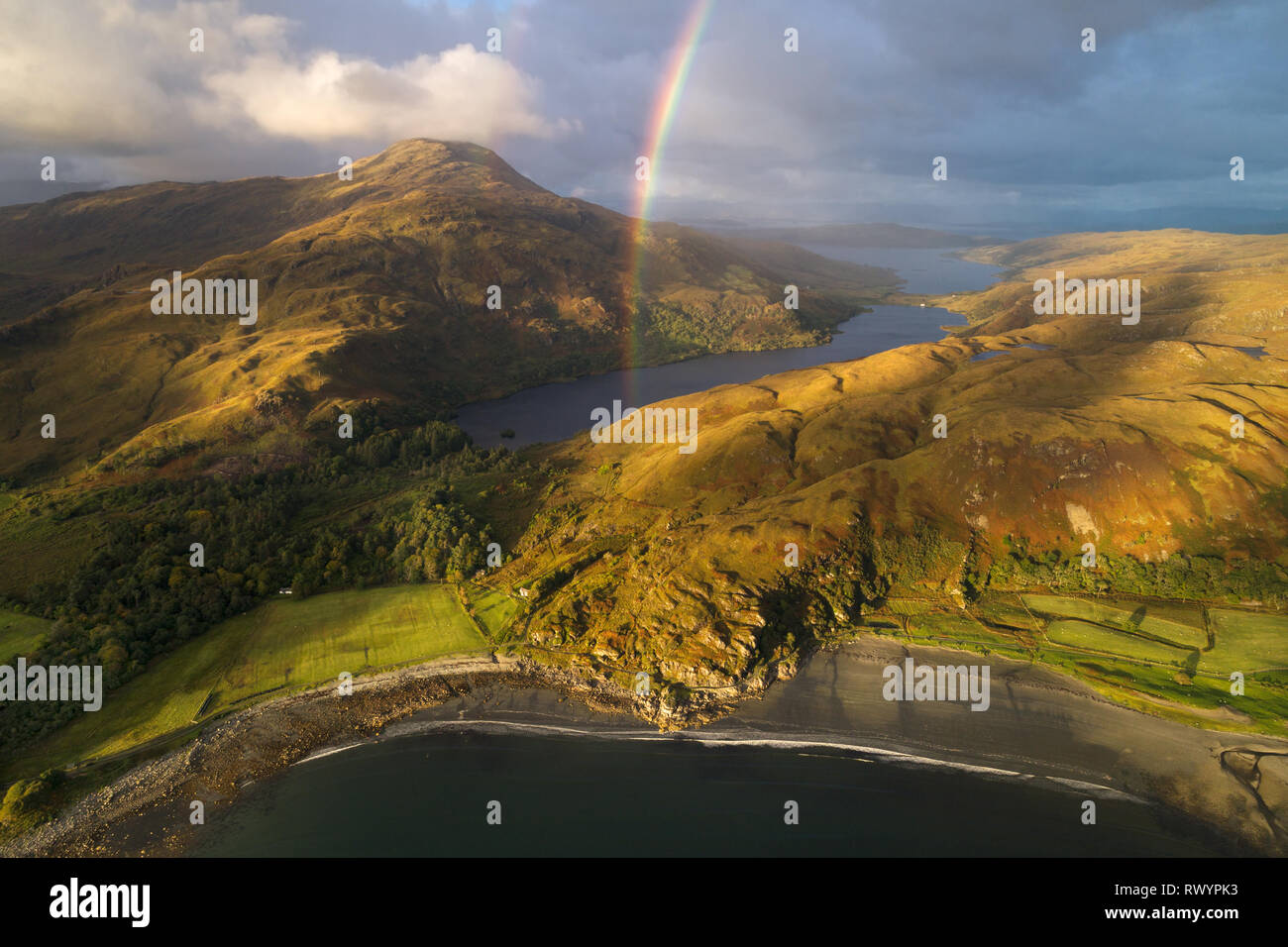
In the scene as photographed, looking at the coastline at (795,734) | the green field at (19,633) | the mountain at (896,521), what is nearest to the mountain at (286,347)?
→ the green field at (19,633)

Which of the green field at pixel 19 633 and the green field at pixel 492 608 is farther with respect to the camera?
the green field at pixel 492 608

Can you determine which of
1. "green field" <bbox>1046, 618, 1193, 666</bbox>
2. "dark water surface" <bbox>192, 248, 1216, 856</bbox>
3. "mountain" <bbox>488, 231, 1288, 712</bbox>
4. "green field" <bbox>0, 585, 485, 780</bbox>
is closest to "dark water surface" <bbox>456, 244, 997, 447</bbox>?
"mountain" <bbox>488, 231, 1288, 712</bbox>

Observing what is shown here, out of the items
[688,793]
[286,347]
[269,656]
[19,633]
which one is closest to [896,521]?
[688,793]

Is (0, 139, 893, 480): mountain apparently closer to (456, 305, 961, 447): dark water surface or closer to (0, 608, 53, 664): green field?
(456, 305, 961, 447): dark water surface

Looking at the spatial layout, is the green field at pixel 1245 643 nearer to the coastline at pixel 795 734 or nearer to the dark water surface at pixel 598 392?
the coastline at pixel 795 734

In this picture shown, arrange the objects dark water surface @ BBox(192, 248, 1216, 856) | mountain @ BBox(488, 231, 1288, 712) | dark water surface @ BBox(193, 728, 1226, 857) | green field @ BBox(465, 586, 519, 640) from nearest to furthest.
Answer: dark water surface @ BBox(193, 728, 1226, 857) → dark water surface @ BBox(192, 248, 1216, 856) → mountain @ BBox(488, 231, 1288, 712) → green field @ BBox(465, 586, 519, 640)
